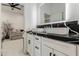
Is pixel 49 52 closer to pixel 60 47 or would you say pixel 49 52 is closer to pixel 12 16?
pixel 60 47

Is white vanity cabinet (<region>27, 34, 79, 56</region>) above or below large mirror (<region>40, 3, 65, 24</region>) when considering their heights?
below

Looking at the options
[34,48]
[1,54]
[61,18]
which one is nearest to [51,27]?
[61,18]

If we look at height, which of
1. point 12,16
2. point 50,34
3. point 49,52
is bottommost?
point 49,52

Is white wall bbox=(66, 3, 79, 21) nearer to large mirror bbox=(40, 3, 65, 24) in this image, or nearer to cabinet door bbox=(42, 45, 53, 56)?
large mirror bbox=(40, 3, 65, 24)

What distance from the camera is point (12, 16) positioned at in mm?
1166

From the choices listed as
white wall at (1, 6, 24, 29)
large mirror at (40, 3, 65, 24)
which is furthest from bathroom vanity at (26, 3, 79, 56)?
white wall at (1, 6, 24, 29)

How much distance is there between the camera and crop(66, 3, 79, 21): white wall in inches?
47.9

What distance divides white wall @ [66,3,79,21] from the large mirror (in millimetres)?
61

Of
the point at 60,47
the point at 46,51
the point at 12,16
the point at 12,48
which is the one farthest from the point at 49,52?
the point at 12,16

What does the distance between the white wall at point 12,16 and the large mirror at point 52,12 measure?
262mm

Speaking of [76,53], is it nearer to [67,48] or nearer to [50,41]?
[67,48]

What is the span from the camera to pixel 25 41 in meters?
1.22

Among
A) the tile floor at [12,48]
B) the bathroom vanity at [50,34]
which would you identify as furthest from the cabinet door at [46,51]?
the tile floor at [12,48]

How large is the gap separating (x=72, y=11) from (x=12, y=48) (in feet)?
2.72
